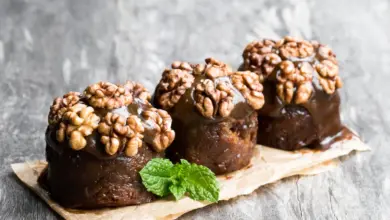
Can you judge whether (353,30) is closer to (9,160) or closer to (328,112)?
(328,112)

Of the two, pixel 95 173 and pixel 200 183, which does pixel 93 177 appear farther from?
pixel 200 183

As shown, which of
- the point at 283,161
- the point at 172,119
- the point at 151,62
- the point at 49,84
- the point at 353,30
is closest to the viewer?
the point at 172,119

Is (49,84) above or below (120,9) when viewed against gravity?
below

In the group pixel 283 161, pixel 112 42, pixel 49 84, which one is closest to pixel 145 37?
pixel 112 42

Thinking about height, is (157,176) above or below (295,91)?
below

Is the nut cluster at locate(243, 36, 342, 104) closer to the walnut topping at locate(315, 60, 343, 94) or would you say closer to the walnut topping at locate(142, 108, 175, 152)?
the walnut topping at locate(315, 60, 343, 94)

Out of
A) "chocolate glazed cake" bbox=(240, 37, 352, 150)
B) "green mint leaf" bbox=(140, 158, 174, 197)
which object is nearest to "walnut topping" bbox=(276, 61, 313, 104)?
"chocolate glazed cake" bbox=(240, 37, 352, 150)

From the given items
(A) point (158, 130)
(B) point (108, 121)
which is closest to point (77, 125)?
(B) point (108, 121)
